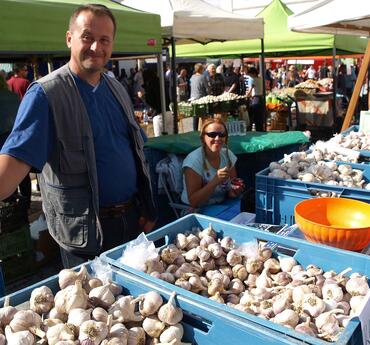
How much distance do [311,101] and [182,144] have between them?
6193 millimetres

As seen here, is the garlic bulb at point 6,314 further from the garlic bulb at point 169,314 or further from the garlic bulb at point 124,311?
the garlic bulb at point 169,314

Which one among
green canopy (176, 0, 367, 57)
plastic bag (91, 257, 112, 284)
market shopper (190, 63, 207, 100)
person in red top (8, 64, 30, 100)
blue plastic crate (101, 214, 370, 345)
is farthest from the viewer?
market shopper (190, 63, 207, 100)

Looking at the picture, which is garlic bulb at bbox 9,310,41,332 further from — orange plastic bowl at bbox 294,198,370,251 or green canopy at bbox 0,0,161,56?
green canopy at bbox 0,0,161,56

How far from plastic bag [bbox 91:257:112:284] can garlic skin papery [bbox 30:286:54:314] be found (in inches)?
7.3

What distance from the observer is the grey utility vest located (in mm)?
1706

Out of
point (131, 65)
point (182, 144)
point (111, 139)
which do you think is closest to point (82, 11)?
point (111, 139)

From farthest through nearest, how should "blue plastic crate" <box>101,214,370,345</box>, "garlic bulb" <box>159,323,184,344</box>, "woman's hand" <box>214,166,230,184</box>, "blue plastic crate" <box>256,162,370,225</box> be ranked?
"woman's hand" <box>214,166,230,184</box>
"blue plastic crate" <box>256,162,370,225</box>
"garlic bulb" <box>159,323,184,344</box>
"blue plastic crate" <box>101,214,370,345</box>

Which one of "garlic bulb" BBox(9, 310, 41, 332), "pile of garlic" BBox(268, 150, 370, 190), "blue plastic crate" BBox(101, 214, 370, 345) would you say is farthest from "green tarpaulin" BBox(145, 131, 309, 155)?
"garlic bulb" BBox(9, 310, 41, 332)

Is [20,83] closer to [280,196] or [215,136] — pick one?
[215,136]

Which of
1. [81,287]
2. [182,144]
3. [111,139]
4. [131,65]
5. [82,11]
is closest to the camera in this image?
[81,287]

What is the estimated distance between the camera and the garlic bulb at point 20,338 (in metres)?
1.05

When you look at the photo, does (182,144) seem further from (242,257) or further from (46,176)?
(242,257)

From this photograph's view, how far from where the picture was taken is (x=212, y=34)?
5.58 meters

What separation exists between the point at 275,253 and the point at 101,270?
670 millimetres
